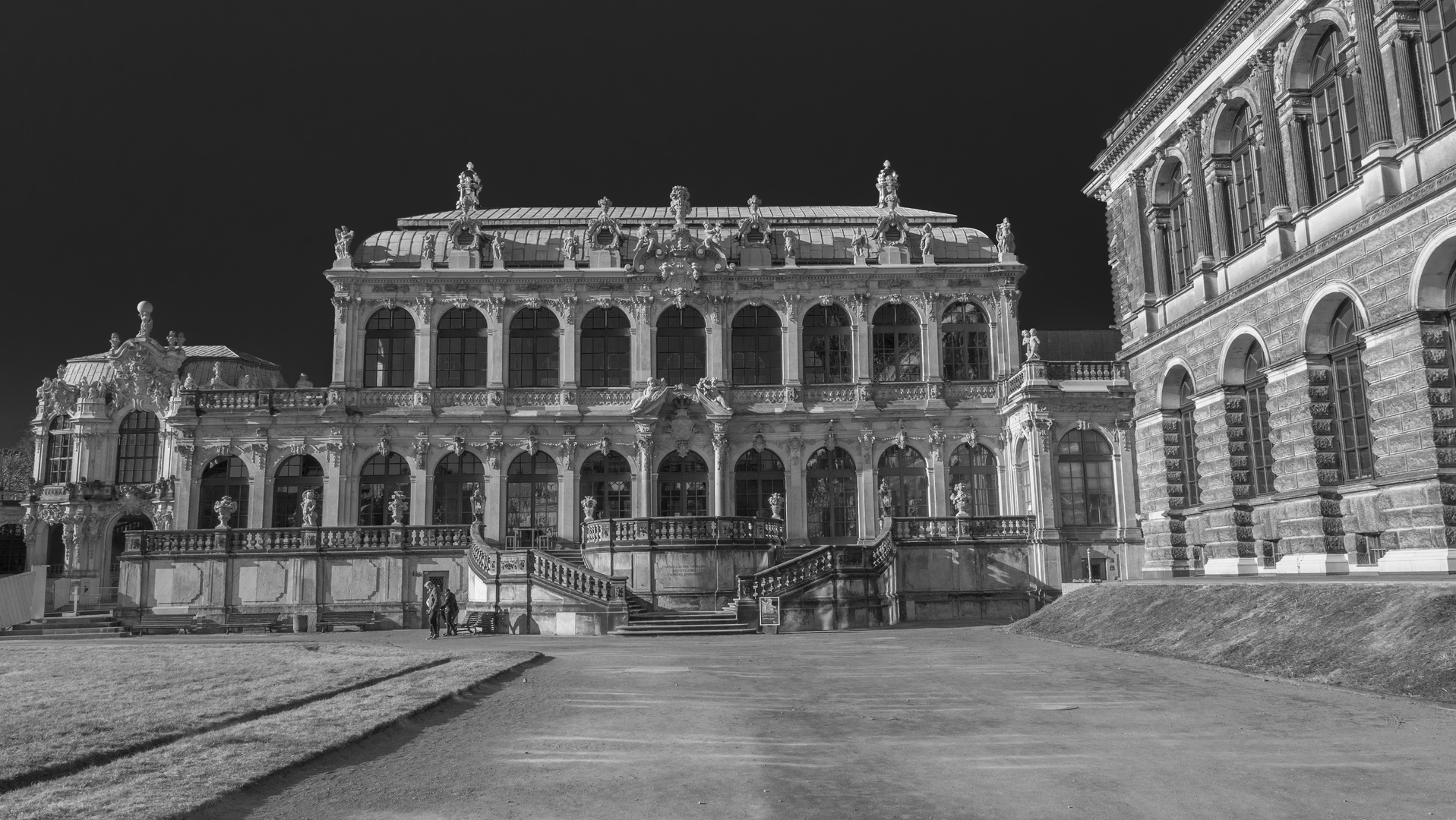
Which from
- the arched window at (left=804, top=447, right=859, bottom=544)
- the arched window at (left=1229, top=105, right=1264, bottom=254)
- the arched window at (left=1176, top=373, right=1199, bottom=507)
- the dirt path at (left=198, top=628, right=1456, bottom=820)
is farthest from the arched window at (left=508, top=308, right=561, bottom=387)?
the dirt path at (left=198, top=628, right=1456, bottom=820)

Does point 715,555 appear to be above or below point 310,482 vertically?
below

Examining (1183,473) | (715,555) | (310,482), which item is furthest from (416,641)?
(1183,473)

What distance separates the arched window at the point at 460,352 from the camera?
1668 inches

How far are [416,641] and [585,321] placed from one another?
1919cm

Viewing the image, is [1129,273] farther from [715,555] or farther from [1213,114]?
[715,555]

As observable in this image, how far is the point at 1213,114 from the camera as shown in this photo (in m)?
26.2

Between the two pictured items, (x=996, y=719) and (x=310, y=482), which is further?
(x=310, y=482)

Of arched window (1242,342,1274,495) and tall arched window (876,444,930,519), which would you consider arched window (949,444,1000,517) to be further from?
arched window (1242,342,1274,495)

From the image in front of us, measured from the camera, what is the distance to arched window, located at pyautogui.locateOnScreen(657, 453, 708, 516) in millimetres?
40938

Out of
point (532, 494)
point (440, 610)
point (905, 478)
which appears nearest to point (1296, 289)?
point (905, 478)

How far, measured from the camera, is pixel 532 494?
41250 mm

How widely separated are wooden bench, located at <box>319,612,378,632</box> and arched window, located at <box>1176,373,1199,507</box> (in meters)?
25.9

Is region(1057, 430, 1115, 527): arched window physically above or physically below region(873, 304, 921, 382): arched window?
below

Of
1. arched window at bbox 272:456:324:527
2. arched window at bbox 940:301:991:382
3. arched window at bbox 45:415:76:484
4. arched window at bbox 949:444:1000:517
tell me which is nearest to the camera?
arched window at bbox 949:444:1000:517
